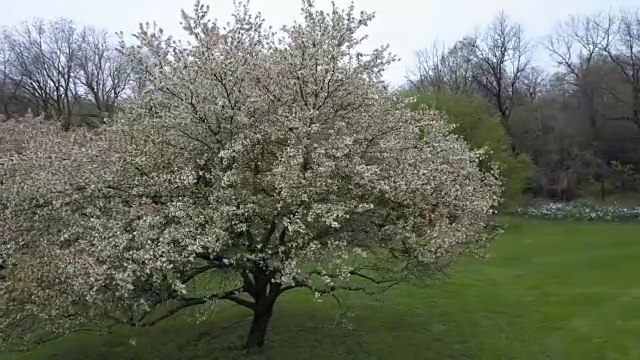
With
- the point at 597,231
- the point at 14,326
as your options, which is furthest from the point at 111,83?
the point at 14,326

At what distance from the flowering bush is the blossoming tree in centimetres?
2891

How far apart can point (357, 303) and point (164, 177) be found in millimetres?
8574

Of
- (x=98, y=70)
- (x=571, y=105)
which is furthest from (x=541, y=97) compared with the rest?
(x=98, y=70)

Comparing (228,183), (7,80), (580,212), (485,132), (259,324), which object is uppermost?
(7,80)

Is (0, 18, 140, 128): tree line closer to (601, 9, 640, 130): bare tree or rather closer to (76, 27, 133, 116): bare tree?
(76, 27, 133, 116): bare tree

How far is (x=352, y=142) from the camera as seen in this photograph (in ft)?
35.8

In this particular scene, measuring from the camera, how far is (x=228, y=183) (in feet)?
35.0

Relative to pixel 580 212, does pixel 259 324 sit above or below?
below

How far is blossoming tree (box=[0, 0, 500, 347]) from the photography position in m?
10.4

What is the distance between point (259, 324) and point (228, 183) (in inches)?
177

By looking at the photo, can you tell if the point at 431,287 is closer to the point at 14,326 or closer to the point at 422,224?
the point at 422,224

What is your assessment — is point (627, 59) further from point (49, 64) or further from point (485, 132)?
point (49, 64)

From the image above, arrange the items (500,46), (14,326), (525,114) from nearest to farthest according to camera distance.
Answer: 1. (14,326)
2. (525,114)
3. (500,46)

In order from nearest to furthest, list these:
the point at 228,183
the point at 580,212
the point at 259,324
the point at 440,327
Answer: the point at 228,183
the point at 259,324
the point at 440,327
the point at 580,212
